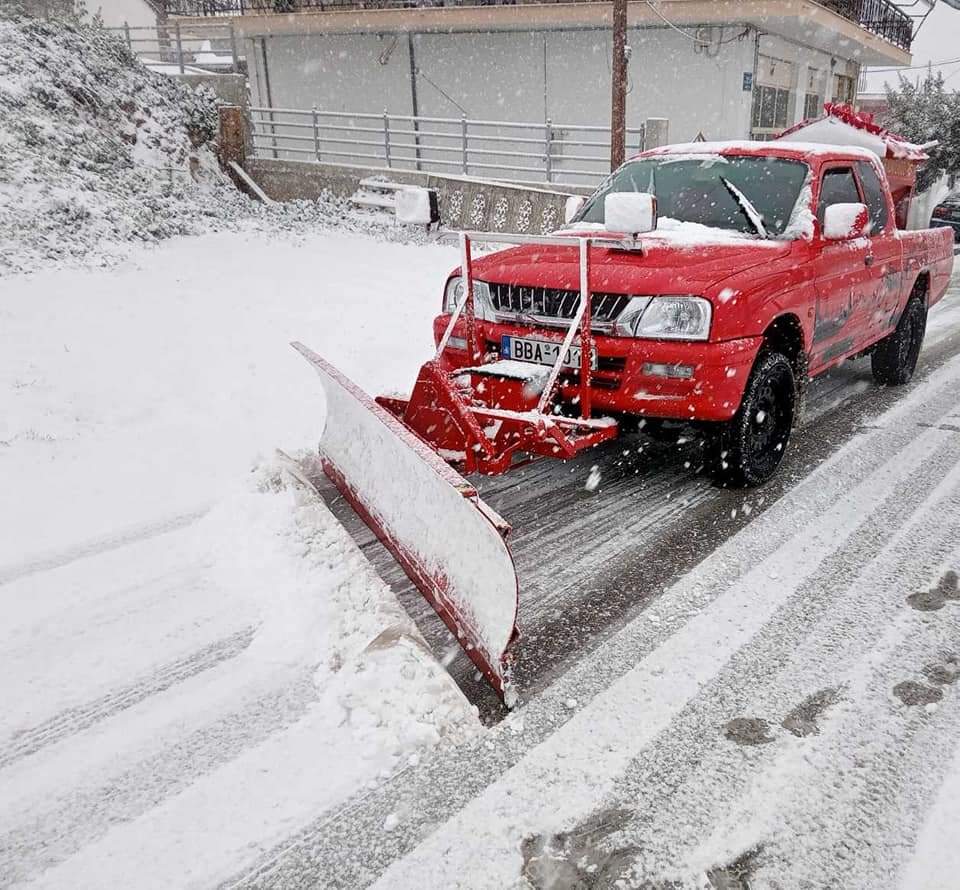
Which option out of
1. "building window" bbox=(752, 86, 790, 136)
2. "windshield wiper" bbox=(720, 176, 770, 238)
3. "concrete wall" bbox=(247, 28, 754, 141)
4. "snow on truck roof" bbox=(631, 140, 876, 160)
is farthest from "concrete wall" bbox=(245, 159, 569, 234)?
"windshield wiper" bbox=(720, 176, 770, 238)

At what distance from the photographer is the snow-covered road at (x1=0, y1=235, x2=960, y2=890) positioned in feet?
6.87

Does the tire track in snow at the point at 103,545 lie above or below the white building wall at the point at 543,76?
below

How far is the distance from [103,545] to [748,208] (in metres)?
4.08

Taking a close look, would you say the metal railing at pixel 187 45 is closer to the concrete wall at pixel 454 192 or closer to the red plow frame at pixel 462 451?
the concrete wall at pixel 454 192

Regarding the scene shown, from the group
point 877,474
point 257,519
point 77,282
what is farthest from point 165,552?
point 77,282

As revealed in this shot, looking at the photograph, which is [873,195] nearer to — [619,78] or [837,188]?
[837,188]

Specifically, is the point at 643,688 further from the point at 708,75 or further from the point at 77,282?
the point at 708,75

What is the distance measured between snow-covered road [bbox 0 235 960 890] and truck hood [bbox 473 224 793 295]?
1.22 m

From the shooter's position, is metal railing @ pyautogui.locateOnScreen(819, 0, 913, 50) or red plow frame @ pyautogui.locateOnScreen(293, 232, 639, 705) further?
metal railing @ pyautogui.locateOnScreen(819, 0, 913, 50)

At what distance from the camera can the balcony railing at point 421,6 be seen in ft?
60.7

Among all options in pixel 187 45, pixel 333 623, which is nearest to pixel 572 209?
pixel 333 623

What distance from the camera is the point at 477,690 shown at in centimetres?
271

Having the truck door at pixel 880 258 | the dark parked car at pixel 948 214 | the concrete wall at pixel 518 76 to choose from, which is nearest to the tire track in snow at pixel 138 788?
the truck door at pixel 880 258

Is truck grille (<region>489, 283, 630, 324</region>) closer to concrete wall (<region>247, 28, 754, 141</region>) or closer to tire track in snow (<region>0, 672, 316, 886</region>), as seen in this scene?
tire track in snow (<region>0, 672, 316, 886</region>)
